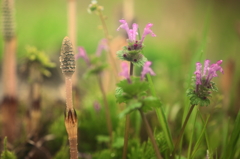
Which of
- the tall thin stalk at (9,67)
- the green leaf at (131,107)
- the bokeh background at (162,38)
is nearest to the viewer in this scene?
the green leaf at (131,107)

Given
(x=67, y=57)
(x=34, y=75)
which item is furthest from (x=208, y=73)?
(x=34, y=75)

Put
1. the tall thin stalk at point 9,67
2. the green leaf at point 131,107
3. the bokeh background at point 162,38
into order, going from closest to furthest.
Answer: the green leaf at point 131,107 < the tall thin stalk at point 9,67 < the bokeh background at point 162,38

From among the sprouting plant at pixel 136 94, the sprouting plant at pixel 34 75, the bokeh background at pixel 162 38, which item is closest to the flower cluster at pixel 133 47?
the sprouting plant at pixel 136 94

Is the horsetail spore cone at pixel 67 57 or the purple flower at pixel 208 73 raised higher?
the horsetail spore cone at pixel 67 57

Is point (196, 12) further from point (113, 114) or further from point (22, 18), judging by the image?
point (113, 114)

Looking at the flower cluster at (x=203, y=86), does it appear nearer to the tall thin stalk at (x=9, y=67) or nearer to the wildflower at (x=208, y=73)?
the wildflower at (x=208, y=73)

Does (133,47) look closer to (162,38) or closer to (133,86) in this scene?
(133,86)

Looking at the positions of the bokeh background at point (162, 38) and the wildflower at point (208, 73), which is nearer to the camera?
the wildflower at point (208, 73)

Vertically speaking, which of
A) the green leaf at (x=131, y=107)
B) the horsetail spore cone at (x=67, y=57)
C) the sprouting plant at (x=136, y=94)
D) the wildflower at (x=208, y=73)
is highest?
the horsetail spore cone at (x=67, y=57)

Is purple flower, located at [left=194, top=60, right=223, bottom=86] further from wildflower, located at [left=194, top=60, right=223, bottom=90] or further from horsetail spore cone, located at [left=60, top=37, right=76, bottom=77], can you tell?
horsetail spore cone, located at [left=60, top=37, right=76, bottom=77]

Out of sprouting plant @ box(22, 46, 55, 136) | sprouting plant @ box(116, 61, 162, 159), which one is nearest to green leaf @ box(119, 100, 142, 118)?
sprouting plant @ box(116, 61, 162, 159)
